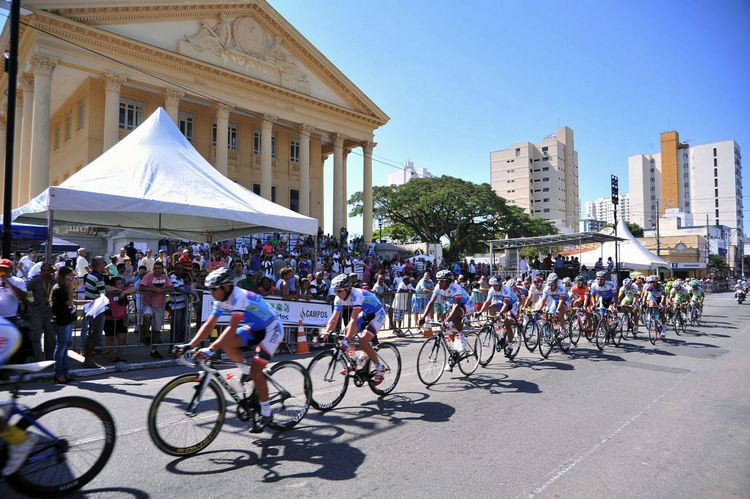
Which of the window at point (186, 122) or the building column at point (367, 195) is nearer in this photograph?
the window at point (186, 122)

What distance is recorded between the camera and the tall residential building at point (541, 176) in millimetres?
128750

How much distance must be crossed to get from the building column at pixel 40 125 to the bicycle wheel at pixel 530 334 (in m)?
26.5

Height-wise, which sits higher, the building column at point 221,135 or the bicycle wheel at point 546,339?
the building column at point 221,135

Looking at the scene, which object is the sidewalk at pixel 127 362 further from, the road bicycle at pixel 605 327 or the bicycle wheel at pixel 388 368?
the road bicycle at pixel 605 327

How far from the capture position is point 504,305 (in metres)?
10.1

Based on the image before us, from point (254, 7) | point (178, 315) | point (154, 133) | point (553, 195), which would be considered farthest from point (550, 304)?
point (553, 195)

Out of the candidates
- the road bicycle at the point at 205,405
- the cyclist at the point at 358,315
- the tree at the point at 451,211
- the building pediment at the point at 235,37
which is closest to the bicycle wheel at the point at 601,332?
the cyclist at the point at 358,315

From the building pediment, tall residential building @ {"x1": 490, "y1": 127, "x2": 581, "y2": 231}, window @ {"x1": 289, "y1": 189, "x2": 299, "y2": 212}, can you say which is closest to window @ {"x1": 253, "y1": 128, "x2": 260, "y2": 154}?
window @ {"x1": 289, "y1": 189, "x2": 299, "y2": 212}

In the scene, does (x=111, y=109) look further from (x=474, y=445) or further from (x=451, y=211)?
(x=451, y=211)

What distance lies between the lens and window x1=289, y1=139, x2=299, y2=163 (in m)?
42.8

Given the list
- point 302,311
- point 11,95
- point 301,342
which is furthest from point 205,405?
point 11,95

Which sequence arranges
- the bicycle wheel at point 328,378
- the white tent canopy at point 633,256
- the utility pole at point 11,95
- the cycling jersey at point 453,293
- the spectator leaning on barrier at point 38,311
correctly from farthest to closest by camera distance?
the white tent canopy at point 633,256
the utility pole at point 11,95
the cycling jersey at point 453,293
the spectator leaning on barrier at point 38,311
the bicycle wheel at point 328,378

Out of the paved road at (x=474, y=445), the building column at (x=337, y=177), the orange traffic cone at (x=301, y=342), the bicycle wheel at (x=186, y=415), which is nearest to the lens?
the paved road at (x=474, y=445)

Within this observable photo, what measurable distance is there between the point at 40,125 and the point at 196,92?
31.4 feet
